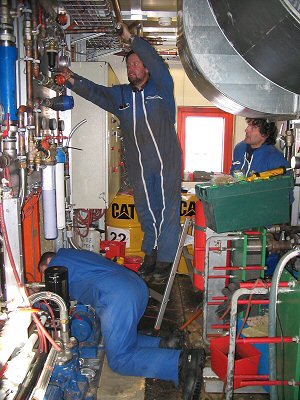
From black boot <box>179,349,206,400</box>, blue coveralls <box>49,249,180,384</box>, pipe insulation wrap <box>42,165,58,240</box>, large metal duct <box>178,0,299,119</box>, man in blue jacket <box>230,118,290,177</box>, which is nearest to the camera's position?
large metal duct <box>178,0,299,119</box>

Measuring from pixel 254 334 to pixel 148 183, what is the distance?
179 cm

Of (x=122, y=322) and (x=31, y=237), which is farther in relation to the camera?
(x=31, y=237)

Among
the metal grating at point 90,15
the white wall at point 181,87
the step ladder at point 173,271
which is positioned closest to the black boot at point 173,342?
the step ladder at point 173,271

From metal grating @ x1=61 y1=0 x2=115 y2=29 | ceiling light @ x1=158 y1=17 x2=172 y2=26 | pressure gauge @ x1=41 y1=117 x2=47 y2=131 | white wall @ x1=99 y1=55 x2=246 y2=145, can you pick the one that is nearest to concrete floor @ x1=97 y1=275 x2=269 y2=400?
pressure gauge @ x1=41 y1=117 x2=47 y2=131

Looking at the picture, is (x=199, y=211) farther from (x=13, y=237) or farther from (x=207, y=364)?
(x=13, y=237)

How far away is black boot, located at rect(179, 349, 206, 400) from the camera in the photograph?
7.50 ft

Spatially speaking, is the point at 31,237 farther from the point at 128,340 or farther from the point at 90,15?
the point at 90,15

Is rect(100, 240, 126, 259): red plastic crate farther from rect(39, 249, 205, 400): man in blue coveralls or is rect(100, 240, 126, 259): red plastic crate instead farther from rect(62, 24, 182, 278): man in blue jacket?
rect(39, 249, 205, 400): man in blue coveralls

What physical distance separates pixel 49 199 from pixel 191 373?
4.88 feet

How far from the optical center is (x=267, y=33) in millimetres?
1044

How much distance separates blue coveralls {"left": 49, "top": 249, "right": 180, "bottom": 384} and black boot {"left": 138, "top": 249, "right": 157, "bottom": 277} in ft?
→ 3.25

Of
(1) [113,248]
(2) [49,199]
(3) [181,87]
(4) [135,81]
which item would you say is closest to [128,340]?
(2) [49,199]

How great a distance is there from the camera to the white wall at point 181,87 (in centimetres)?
541

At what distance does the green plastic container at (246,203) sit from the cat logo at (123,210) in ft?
5.42
